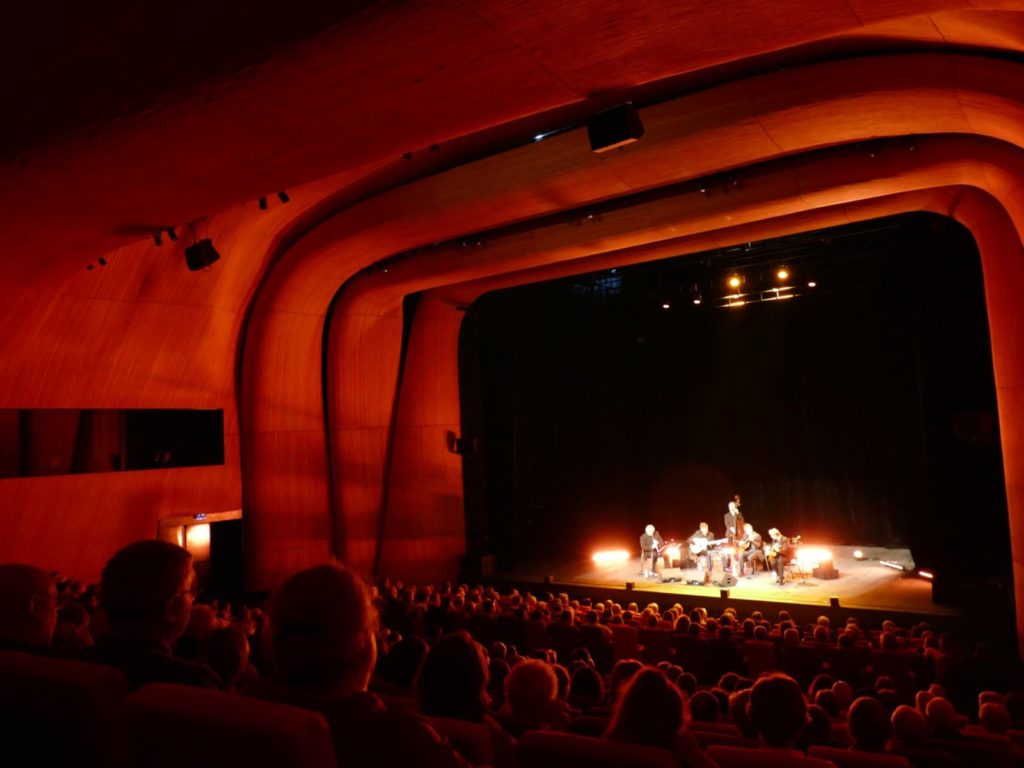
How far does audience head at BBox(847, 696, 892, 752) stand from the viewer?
3418 mm

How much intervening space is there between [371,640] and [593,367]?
51.4 feet

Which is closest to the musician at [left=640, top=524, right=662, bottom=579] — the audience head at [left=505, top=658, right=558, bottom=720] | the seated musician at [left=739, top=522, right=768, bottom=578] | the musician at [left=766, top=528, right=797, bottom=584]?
the seated musician at [left=739, top=522, right=768, bottom=578]

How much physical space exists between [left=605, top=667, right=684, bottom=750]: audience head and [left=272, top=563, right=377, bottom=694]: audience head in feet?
3.22

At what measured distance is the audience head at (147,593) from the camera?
1.99m

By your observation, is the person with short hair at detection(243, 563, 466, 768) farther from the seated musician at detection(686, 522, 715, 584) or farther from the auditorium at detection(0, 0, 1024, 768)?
the seated musician at detection(686, 522, 715, 584)

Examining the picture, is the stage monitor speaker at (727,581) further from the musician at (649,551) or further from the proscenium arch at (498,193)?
the proscenium arch at (498,193)

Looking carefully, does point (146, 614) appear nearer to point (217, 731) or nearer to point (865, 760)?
Answer: point (217, 731)

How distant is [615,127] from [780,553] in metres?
9.19

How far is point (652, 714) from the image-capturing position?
2.27 metres

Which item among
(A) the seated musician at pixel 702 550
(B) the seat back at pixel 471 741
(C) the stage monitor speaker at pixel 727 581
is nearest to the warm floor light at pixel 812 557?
(C) the stage monitor speaker at pixel 727 581

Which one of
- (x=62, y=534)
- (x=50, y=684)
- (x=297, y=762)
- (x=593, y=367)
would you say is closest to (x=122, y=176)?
(x=50, y=684)

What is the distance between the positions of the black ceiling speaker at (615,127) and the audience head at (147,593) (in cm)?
476

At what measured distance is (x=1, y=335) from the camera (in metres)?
9.66

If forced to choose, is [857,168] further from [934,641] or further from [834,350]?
[834,350]
